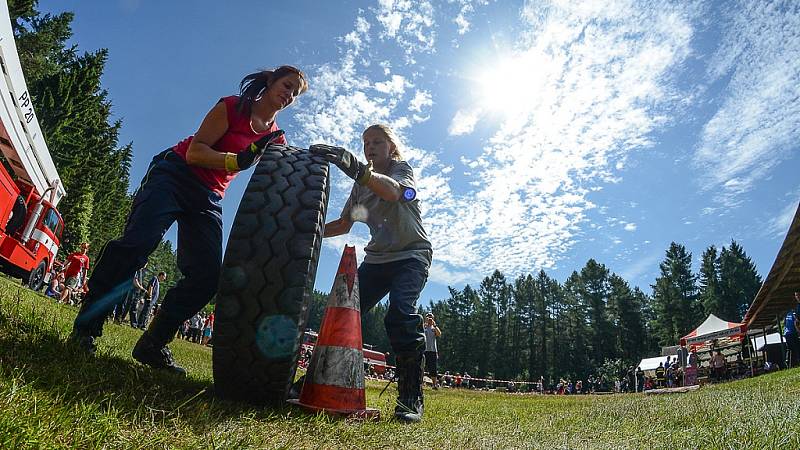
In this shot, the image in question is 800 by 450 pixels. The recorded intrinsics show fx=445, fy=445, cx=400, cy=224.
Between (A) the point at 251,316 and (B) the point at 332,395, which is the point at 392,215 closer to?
(B) the point at 332,395

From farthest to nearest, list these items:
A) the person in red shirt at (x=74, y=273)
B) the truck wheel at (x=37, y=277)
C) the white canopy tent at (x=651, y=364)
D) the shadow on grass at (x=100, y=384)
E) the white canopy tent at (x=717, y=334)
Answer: the white canopy tent at (x=651, y=364) < the white canopy tent at (x=717, y=334) < the person in red shirt at (x=74, y=273) < the truck wheel at (x=37, y=277) < the shadow on grass at (x=100, y=384)

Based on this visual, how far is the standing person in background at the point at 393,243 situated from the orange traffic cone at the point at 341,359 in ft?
0.97

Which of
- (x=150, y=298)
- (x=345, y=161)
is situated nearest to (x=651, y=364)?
(x=150, y=298)

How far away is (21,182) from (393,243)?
11406 millimetres

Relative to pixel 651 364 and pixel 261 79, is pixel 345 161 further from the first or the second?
pixel 651 364

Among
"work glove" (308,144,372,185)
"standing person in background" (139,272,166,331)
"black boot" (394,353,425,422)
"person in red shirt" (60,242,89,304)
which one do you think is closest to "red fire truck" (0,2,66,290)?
"person in red shirt" (60,242,89,304)

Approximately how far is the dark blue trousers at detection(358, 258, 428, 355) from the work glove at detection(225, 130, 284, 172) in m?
1.45

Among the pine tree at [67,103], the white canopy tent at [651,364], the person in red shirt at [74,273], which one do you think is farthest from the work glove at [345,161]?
the pine tree at [67,103]

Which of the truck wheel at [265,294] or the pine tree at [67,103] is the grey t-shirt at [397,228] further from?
the pine tree at [67,103]

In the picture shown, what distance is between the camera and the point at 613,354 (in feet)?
238

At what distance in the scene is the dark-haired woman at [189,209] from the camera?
2.82 meters

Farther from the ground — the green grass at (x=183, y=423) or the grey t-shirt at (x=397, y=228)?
the grey t-shirt at (x=397, y=228)

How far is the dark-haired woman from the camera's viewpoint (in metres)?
2.82

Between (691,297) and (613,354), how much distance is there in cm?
1650
